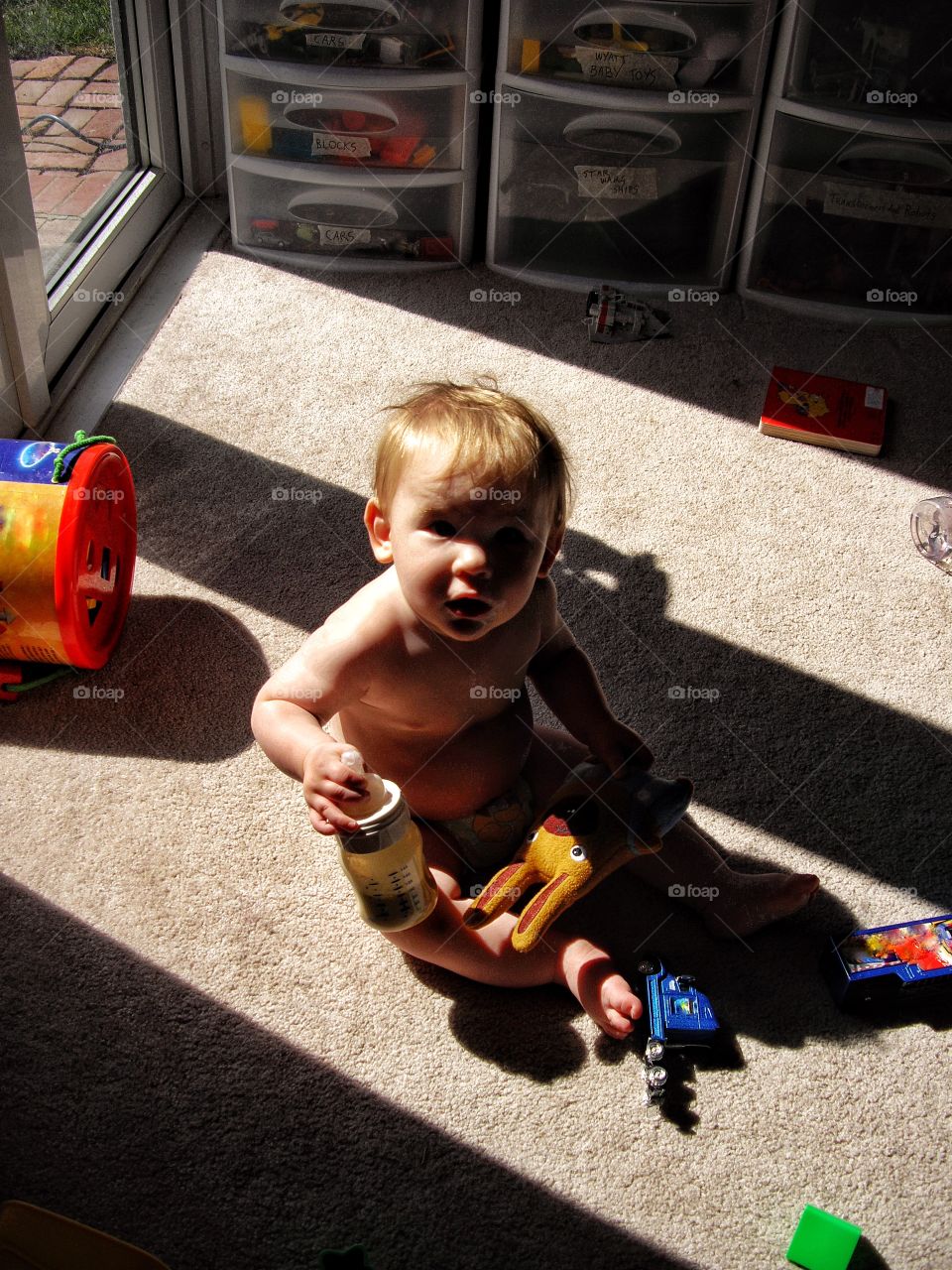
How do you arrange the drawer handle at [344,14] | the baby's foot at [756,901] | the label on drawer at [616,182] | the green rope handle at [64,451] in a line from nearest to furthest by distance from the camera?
the baby's foot at [756,901] < the green rope handle at [64,451] < the drawer handle at [344,14] < the label on drawer at [616,182]

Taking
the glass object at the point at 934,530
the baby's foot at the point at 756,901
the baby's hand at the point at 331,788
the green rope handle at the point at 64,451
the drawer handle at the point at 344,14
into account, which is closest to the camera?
the baby's hand at the point at 331,788

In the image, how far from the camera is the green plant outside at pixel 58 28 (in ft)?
4.98

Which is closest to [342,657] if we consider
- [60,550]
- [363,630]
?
[363,630]

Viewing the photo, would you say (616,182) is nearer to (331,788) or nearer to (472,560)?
(472,560)

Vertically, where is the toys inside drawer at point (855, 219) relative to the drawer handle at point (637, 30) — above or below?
below

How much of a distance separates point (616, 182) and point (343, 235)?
43 cm

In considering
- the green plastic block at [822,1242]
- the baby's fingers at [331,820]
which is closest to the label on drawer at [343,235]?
the baby's fingers at [331,820]

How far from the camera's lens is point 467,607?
3.05 feet

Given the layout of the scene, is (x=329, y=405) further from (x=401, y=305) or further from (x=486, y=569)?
(x=486, y=569)

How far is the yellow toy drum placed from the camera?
1.18m

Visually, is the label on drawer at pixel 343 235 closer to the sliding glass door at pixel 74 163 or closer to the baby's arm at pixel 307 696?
the sliding glass door at pixel 74 163

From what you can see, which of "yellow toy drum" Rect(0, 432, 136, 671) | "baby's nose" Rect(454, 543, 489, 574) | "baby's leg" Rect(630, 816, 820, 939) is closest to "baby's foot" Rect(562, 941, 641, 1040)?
"baby's leg" Rect(630, 816, 820, 939)

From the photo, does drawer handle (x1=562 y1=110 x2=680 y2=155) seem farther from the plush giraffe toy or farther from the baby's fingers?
the baby's fingers

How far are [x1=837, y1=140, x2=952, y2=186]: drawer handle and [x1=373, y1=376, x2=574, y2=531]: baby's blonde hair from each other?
1.05 metres
